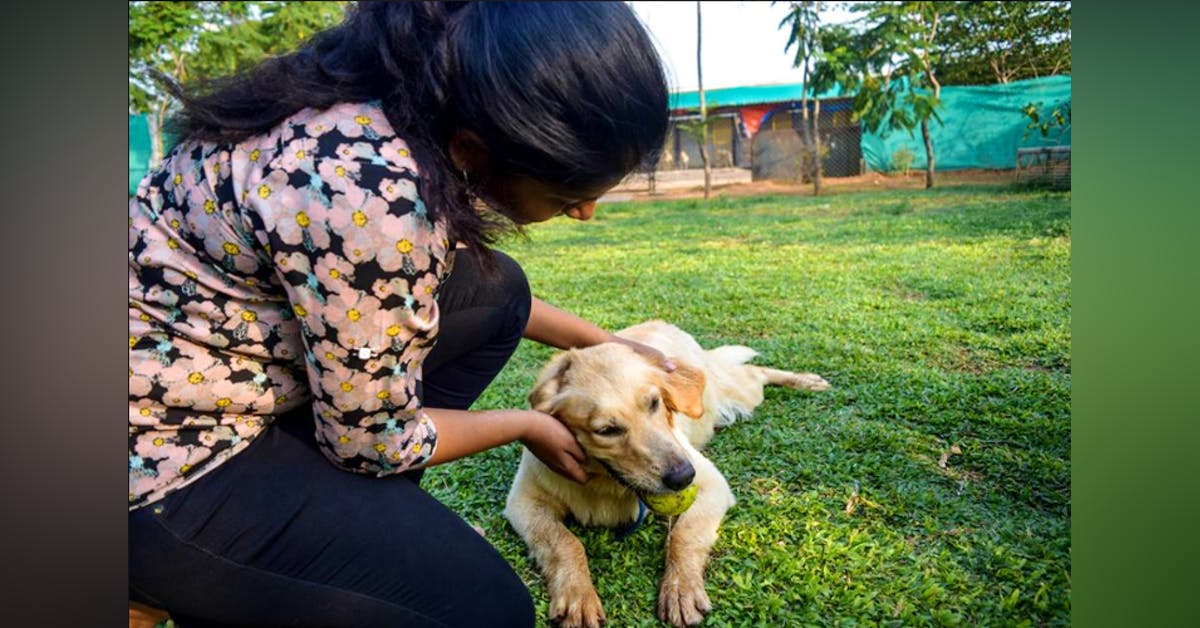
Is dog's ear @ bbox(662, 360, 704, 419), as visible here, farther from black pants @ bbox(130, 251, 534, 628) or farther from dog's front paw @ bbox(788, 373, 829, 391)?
dog's front paw @ bbox(788, 373, 829, 391)

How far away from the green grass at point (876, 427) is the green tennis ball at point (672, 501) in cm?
16

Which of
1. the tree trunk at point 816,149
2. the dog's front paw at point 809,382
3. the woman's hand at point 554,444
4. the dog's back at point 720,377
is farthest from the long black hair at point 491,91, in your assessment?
the tree trunk at point 816,149

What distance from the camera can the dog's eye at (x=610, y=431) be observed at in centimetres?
230

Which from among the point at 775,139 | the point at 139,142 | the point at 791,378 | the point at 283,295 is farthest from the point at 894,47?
the point at 139,142

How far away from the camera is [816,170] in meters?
9.18

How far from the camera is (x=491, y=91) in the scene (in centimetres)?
140

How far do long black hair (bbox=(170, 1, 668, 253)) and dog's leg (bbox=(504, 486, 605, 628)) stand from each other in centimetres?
109

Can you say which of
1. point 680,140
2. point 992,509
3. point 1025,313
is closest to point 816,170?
point 680,140

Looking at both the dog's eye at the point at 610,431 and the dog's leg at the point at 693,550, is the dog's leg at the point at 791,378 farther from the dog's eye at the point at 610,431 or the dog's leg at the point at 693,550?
the dog's eye at the point at 610,431

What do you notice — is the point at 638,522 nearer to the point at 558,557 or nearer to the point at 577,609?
the point at 558,557

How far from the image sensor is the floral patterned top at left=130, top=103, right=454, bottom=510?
135cm
